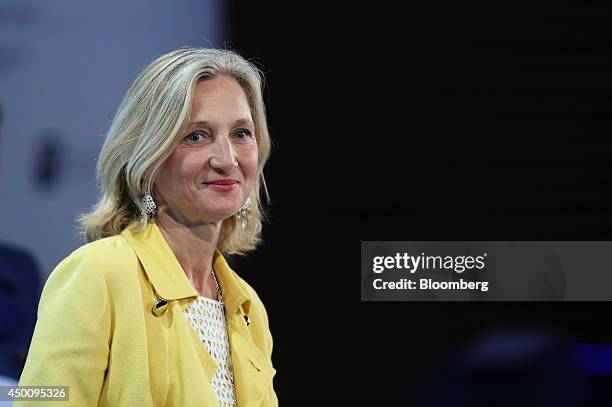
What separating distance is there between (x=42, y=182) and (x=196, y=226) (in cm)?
124

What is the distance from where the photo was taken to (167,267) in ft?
5.43

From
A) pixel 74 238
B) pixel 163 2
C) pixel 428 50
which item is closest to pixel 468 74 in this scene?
pixel 428 50

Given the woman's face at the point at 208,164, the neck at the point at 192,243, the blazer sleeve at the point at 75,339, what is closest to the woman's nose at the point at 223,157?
the woman's face at the point at 208,164

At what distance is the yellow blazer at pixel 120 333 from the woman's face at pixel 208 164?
110mm

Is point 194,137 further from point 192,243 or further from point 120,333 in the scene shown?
point 120,333

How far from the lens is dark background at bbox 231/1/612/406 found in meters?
2.89

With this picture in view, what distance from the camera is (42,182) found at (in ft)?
9.21

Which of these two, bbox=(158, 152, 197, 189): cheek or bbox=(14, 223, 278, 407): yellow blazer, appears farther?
bbox=(158, 152, 197, 189): cheek

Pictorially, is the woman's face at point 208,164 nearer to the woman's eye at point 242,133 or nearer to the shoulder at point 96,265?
the woman's eye at point 242,133

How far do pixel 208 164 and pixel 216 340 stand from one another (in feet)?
1.20

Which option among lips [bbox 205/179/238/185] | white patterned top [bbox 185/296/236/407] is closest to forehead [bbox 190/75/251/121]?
lips [bbox 205/179/238/185]

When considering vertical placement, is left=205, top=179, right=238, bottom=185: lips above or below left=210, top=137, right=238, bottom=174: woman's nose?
below

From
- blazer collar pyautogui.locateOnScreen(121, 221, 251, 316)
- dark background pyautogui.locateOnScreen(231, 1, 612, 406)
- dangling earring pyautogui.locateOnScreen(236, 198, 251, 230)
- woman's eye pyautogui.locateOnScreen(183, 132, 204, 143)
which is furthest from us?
dark background pyautogui.locateOnScreen(231, 1, 612, 406)

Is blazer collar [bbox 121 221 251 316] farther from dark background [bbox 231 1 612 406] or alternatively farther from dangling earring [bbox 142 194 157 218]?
dark background [bbox 231 1 612 406]
